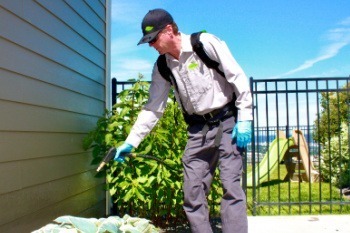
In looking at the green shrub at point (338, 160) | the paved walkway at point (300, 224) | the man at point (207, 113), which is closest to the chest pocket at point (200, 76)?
the man at point (207, 113)

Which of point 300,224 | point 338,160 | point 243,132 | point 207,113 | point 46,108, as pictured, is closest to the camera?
point 243,132

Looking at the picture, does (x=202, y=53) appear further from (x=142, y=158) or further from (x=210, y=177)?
(x=142, y=158)

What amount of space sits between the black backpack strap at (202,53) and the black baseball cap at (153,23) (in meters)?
0.21

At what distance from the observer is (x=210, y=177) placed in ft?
11.3

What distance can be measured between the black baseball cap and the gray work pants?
732mm

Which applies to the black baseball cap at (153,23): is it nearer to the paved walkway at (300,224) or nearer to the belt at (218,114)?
the belt at (218,114)

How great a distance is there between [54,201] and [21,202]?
75cm

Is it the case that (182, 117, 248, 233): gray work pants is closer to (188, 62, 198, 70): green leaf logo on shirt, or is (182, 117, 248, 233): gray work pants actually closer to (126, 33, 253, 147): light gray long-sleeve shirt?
(126, 33, 253, 147): light gray long-sleeve shirt

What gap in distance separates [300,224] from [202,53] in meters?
3.18

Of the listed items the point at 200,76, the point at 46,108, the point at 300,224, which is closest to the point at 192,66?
the point at 200,76

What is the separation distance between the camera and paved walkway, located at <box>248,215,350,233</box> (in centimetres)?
528

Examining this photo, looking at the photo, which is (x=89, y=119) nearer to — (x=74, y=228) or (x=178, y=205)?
(x=178, y=205)

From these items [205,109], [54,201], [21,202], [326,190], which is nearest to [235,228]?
[205,109]

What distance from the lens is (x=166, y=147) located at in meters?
4.95
